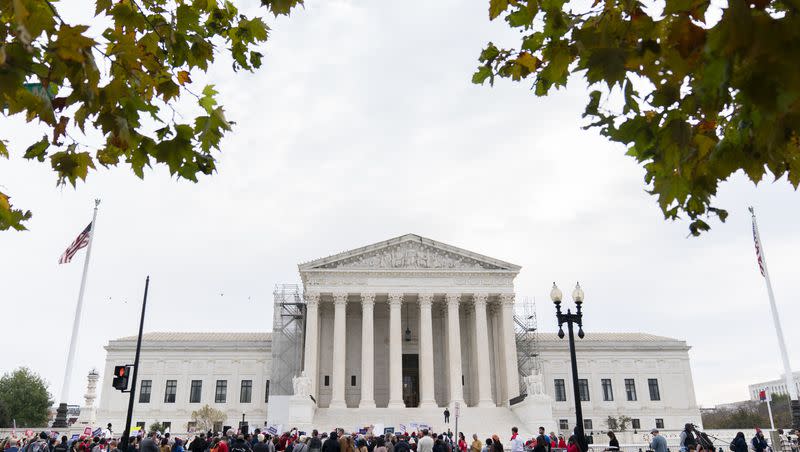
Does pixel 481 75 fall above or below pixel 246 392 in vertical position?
above

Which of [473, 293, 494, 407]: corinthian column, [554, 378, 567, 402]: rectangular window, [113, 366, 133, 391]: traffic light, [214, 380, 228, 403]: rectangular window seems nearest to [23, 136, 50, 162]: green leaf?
[113, 366, 133, 391]: traffic light

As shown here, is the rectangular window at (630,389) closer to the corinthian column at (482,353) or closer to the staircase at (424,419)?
the corinthian column at (482,353)

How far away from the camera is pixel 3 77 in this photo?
3275mm

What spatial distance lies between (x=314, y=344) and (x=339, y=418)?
6516 millimetres

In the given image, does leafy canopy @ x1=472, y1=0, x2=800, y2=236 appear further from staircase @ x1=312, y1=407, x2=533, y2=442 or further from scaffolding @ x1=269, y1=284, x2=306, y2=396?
scaffolding @ x1=269, y1=284, x2=306, y2=396

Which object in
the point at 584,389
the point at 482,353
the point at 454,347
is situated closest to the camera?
the point at 454,347

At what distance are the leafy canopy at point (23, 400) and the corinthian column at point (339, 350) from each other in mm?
38507

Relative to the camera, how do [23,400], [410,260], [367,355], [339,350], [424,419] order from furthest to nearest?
[23,400] < [410,260] < [367,355] < [339,350] < [424,419]

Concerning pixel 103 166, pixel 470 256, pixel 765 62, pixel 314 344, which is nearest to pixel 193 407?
pixel 314 344

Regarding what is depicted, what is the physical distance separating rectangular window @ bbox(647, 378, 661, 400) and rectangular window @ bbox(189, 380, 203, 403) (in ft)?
140

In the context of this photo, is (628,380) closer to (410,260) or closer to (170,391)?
(410,260)

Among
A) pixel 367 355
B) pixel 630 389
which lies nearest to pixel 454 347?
pixel 367 355

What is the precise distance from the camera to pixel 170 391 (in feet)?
179

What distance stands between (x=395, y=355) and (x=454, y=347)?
4.74m
